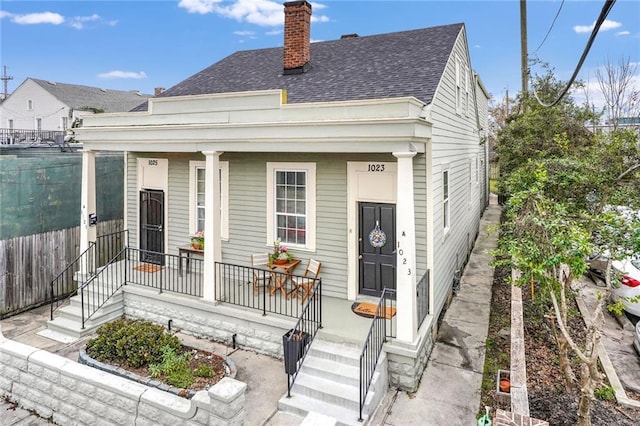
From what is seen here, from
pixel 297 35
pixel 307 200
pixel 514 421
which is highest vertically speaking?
pixel 297 35

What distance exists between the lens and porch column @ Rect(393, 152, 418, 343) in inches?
252

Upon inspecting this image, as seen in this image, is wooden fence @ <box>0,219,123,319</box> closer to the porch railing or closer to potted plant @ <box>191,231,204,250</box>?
the porch railing

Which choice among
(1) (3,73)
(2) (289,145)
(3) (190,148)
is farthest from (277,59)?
(1) (3,73)

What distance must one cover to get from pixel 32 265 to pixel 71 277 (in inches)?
43.3

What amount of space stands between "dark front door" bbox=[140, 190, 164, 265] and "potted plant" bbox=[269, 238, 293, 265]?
3.83 meters

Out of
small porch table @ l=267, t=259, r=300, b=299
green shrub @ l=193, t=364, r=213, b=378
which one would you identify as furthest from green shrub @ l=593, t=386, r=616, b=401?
green shrub @ l=193, t=364, r=213, b=378

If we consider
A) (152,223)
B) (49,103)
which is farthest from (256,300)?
(49,103)

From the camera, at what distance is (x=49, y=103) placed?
1534 inches

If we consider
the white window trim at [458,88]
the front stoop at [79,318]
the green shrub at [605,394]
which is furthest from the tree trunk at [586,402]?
the front stoop at [79,318]

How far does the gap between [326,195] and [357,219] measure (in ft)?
2.90

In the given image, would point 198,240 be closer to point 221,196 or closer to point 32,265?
point 221,196

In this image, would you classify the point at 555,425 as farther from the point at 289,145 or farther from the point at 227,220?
the point at 227,220

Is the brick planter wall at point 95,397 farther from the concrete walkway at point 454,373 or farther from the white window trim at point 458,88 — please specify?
the white window trim at point 458,88

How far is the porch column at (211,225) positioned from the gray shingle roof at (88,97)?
36027 mm
